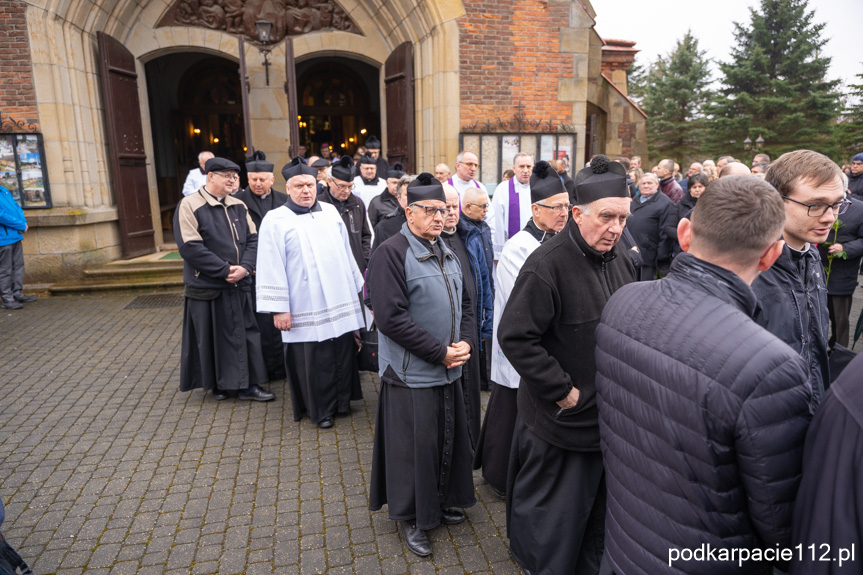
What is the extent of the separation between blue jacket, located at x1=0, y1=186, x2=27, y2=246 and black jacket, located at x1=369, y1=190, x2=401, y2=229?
5626 millimetres

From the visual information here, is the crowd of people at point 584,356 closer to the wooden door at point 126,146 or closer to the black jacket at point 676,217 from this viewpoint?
the black jacket at point 676,217

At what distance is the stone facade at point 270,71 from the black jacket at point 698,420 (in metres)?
8.87

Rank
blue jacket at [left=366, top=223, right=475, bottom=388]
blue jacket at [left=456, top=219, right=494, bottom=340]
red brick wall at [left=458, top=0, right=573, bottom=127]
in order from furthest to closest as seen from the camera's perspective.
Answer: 1. red brick wall at [left=458, top=0, right=573, bottom=127]
2. blue jacket at [left=456, top=219, right=494, bottom=340]
3. blue jacket at [left=366, top=223, right=475, bottom=388]

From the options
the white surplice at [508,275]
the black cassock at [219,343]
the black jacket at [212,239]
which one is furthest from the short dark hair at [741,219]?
the black cassock at [219,343]

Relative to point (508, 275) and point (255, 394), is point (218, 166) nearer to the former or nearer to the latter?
point (255, 394)

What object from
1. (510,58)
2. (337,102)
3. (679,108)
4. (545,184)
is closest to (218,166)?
(545,184)

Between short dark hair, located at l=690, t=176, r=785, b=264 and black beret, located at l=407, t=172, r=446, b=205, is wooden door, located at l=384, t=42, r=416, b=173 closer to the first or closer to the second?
black beret, located at l=407, t=172, r=446, b=205

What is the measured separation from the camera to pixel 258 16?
35.7 ft

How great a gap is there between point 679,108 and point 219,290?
33720mm

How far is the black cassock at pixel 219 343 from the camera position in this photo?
5.05 metres

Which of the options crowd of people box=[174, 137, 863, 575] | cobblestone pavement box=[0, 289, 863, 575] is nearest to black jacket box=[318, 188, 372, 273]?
crowd of people box=[174, 137, 863, 575]

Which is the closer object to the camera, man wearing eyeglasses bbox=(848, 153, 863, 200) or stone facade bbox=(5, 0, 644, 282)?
man wearing eyeglasses bbox=(848, 153, 863, 200)

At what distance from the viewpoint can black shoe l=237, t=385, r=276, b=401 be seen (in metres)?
5.21

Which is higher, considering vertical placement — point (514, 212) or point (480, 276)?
point (514, 212)
